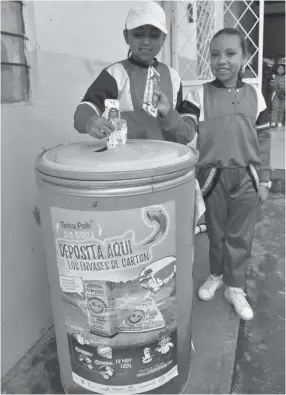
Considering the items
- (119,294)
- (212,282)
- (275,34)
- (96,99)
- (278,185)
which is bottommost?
(212,282)

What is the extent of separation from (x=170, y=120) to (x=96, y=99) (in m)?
0.29

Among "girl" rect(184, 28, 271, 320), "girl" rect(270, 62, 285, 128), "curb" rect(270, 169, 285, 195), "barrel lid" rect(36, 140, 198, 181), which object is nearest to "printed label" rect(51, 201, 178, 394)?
"barrel lid" rect(36, 140, 198, 181)

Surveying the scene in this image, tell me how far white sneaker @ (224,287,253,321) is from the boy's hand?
120cm

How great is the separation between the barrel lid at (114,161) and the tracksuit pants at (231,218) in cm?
54

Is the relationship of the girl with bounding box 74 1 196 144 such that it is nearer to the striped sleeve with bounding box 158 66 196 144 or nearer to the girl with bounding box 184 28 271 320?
the striped sleeve with bounding box 158 66 196 144

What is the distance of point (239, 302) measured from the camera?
6.37ft

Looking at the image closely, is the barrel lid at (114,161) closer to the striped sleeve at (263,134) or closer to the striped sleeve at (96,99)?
the striped sleeve at (96,99)

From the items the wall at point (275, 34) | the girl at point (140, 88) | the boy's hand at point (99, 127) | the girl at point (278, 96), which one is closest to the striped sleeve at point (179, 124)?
the girl at point (140, 88)

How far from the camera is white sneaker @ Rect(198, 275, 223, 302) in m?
2.04

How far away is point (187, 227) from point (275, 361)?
0.84 metres

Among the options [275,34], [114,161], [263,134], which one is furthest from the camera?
[275,34]

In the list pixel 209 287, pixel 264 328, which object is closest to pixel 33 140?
pixel 209 287

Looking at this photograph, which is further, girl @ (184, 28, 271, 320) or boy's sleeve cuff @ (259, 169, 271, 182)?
boy's sleeve cuff @ (259, 169, 271, 182)

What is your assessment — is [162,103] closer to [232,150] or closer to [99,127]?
[99,127]
